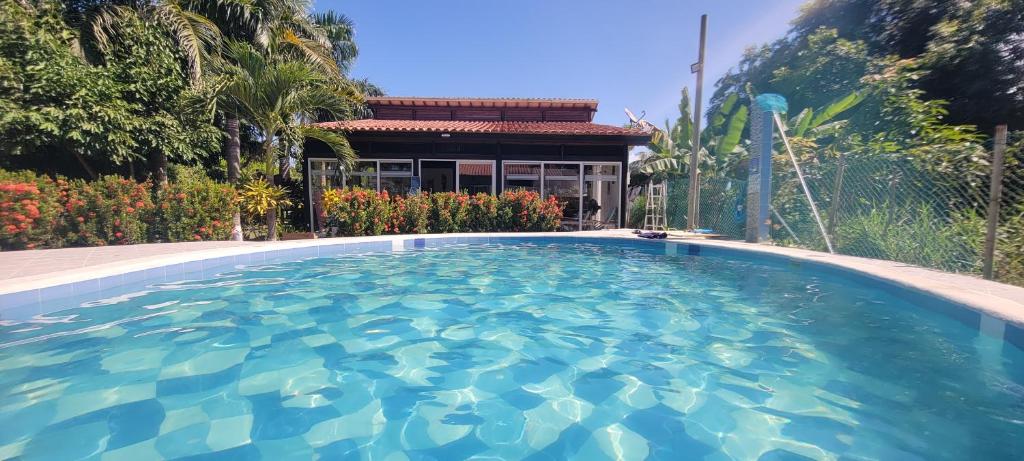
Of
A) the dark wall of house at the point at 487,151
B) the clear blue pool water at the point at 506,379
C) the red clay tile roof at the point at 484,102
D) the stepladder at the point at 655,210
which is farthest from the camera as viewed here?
the red clay tile roof at the point at 484,102

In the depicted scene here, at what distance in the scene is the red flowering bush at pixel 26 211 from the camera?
6645mm

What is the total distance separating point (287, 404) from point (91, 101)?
34.4ft

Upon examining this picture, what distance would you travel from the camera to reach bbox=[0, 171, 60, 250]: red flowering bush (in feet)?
21.8

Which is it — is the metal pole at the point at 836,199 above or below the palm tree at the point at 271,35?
below

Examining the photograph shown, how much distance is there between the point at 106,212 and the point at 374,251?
4.96 meters

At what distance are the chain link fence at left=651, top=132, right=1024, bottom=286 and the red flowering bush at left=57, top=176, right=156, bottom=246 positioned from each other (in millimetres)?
13061

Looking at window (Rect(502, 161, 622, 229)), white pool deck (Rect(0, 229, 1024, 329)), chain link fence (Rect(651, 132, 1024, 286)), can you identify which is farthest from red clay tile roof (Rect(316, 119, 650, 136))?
white pool deck (Rect(0, 229, 1024, 329))

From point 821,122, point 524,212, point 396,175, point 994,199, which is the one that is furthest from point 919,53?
point 396,175

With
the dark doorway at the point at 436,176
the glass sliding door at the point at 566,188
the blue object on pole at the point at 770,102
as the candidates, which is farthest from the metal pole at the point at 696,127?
the dark doorway at the point at 436,176

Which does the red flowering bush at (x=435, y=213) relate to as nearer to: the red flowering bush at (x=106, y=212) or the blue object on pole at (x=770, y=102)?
the red flowering bush at (x=106, y=212)

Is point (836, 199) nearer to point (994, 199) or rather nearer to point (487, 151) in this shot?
point (994, 199)

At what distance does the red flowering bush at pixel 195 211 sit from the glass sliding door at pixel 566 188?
9032 mm

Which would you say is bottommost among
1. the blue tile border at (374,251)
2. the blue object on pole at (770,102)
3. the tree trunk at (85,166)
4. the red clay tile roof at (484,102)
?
the blue tile border at (374,251)

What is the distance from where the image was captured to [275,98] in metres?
8.69
